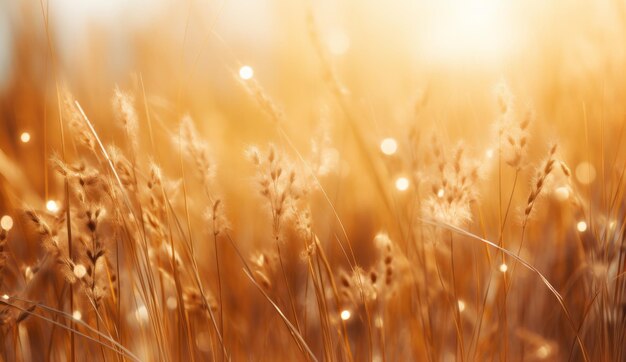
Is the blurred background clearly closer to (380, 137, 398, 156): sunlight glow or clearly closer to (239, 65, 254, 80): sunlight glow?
(380, 137, 398, 156): sunlight glow

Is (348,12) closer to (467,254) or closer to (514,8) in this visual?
(514,8)

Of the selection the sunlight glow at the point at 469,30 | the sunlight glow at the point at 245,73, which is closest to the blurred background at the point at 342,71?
the sunlight glow at the point at 469,30

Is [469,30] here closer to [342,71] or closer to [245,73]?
[342,71]

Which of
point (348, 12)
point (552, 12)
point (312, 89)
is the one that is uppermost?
point (348, 12)

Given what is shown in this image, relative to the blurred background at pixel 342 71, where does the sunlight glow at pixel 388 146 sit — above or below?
below

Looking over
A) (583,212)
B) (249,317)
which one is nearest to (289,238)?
(249,317)

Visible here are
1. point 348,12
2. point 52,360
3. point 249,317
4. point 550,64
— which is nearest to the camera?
point 52,360

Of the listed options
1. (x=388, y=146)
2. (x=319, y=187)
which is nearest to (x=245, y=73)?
(x=319, y=187)

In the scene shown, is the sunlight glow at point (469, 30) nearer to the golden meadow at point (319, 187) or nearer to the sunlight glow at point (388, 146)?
the golden meadow at point (319, 187)
